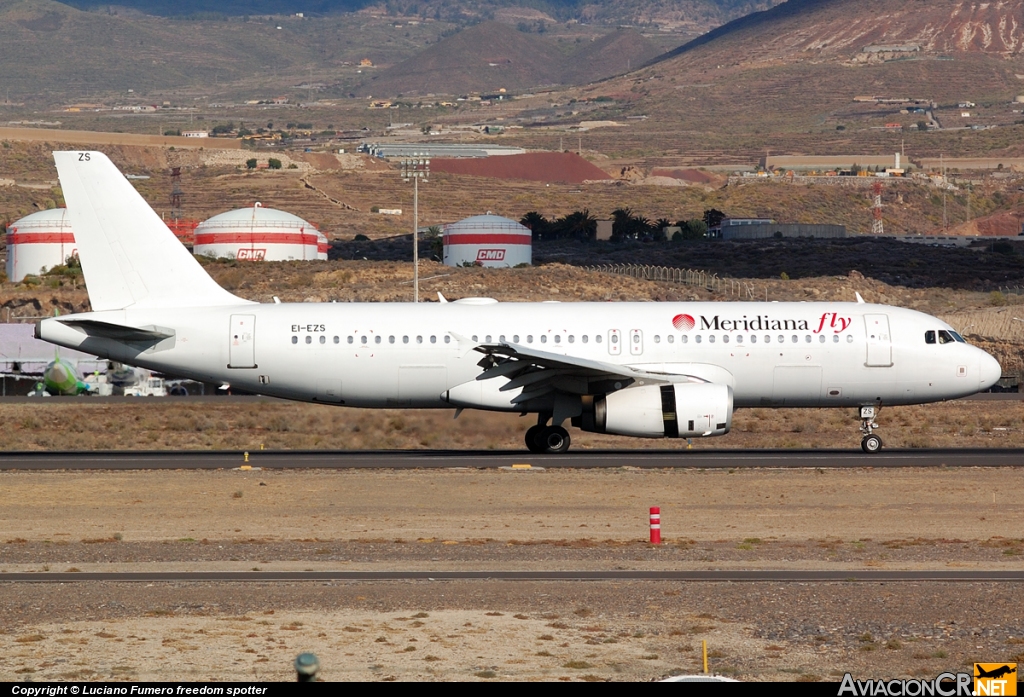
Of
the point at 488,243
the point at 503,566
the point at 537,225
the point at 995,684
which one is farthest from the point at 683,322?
the point at 537,225

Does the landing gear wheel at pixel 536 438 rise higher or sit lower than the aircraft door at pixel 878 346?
lower

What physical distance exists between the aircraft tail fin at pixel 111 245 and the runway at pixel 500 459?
14.0 feet

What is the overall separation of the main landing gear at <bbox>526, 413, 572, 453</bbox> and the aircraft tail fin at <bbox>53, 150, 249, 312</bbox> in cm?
978

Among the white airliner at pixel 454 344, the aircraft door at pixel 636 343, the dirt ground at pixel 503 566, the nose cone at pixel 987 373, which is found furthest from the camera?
the nose cone at pixel 987 373

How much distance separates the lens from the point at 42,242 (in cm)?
10944

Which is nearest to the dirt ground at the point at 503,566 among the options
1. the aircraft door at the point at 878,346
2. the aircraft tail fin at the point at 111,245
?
the aircraft door at the point at 878,346

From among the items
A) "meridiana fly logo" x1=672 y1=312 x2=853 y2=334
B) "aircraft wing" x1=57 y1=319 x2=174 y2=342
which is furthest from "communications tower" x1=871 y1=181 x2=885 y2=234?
"aircraft wing" x1=57 y1=319 x2=174 y2=342

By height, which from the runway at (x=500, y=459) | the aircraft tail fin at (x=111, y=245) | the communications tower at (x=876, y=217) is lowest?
the runway at (x=500, y=459)

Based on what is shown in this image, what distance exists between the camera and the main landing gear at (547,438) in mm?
36375

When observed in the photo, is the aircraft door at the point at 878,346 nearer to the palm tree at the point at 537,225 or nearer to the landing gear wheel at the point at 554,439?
the landing gear wheel at the point at 554,439

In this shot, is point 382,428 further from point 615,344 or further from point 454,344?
point 615,344

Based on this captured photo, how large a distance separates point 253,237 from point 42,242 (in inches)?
659

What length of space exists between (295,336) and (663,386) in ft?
31.9

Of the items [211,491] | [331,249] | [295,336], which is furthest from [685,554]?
[331,249]
